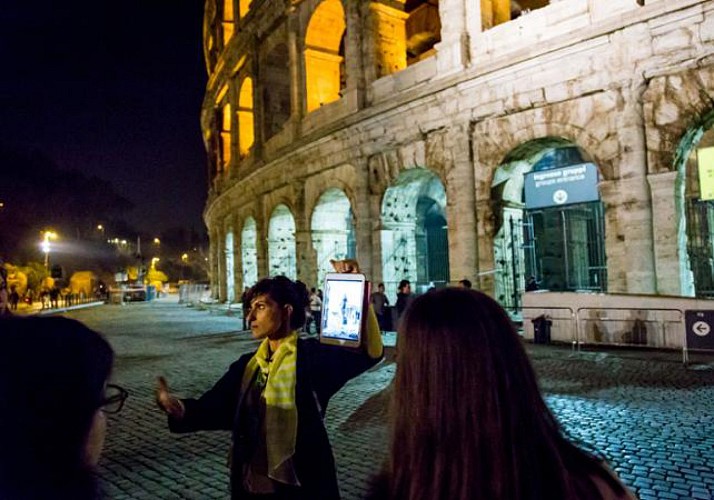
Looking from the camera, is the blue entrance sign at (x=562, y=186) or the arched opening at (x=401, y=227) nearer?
the blue entrance sign at (x=562, y=186)

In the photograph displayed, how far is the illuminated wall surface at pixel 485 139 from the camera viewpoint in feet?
34.8

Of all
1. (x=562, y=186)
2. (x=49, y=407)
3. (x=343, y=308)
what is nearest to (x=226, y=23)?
(x=562, y=186)

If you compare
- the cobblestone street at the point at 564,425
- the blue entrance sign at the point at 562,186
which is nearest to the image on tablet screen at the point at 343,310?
the cobblestone street at the point at 564,425

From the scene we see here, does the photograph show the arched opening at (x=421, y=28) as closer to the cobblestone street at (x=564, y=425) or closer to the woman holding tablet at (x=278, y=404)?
the cobblestone street at (x=564, y=425)

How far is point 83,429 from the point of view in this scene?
1163mm

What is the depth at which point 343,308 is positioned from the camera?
2.79 m

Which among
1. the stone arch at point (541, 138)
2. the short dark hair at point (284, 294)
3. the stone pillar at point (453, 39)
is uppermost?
the stone pillar at point (453, 39)

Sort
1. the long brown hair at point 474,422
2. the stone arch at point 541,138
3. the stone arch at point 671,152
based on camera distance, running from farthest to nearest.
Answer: the stone arch at point 541,138 < the stone arch at point 671,152 < the long brown hair at point 474,422

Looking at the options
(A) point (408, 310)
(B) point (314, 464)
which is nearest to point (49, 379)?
(A) point (408, 310)

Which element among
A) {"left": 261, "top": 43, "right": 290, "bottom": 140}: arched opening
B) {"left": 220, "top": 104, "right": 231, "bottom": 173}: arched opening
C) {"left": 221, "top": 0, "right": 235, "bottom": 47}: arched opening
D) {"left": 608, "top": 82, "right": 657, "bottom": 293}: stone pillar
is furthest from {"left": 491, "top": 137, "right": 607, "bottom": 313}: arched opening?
{"left": 221, "top": 0, "right": 235, "bottom": 47}: arched opening

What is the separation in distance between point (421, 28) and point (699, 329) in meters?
17.1

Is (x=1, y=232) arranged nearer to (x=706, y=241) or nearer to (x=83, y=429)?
(x=706, y=241)

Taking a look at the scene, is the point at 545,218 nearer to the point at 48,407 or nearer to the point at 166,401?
the point at 166,401

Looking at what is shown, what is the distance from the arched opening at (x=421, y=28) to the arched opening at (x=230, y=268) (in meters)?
13.1
